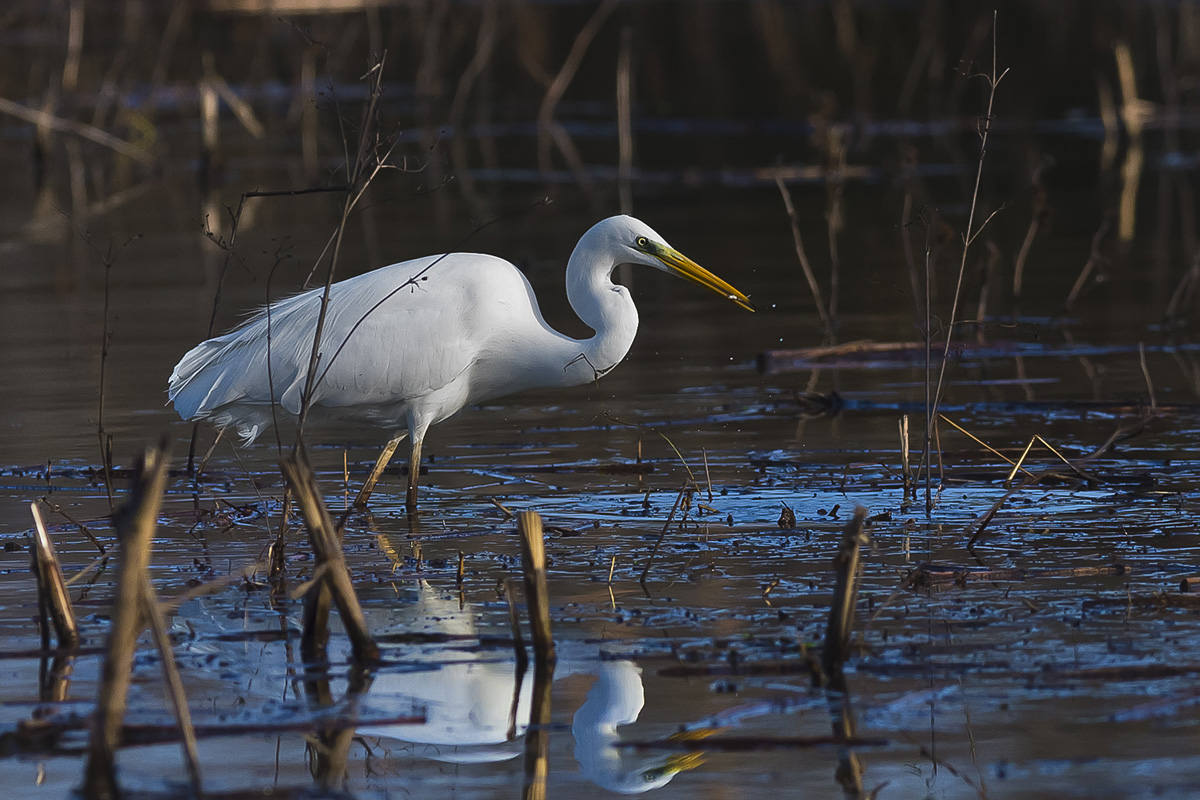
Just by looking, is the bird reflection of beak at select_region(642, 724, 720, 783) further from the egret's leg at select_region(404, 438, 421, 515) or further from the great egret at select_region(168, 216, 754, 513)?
the great egret at select_region(168, 216, 754, 513)

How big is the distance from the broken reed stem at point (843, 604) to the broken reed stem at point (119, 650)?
6.15 feet

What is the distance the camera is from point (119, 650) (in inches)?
163

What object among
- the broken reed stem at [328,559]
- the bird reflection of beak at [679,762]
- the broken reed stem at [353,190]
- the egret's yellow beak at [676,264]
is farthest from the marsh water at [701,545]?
the egret's yellow beak at [676,264]

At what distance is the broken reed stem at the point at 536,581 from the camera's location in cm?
515

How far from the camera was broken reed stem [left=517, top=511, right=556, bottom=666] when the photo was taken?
5.15 meters

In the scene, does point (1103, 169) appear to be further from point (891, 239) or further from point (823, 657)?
point (823, 657)

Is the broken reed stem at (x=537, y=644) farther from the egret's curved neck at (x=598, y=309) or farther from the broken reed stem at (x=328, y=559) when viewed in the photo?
the egret's curved neck at (x=598, y=309)

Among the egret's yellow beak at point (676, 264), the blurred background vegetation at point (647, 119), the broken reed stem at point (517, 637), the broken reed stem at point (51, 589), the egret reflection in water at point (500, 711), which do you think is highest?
the blurred background vegetation at point (647, 119)

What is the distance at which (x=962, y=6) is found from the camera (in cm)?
3738

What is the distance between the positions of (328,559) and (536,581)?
603mm

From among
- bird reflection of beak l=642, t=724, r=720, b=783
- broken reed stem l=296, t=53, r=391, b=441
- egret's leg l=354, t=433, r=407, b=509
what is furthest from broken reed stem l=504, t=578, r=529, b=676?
egret's leg l=354, t=433, r=407, b=509

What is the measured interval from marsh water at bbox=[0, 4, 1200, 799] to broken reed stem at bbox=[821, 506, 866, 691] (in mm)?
100

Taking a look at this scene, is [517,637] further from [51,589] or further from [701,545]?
[701,545]

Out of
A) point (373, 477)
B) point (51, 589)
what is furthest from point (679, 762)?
point (373, 477)
